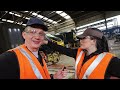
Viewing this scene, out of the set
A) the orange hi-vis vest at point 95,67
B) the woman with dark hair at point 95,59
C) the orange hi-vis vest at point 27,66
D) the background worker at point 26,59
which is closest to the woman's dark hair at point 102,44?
the woman with dark hair at point 95,59

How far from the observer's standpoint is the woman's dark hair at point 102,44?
149cm

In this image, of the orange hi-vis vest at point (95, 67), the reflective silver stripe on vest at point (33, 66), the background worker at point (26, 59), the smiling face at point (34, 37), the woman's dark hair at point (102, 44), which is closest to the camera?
the background worker at point (26, 59)

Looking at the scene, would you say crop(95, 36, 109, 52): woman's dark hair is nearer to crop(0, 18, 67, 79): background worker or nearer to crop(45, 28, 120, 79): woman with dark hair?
crop(45, 28, 120, 79): woman with dark hair

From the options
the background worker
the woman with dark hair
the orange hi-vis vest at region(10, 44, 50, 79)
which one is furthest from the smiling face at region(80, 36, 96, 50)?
the orange hi-vis vest at region(10, 44, 50, 79)

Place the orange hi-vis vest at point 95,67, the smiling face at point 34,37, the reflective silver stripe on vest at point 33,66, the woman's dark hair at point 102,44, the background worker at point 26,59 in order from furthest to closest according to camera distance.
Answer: the woman's dark hair at point 102,44 → the orange hi-vis vest at point 95,67 → the smiling face at point 34,37 → the reflective silver stripe on vest at point 33,66 → the background worker at point 26,59

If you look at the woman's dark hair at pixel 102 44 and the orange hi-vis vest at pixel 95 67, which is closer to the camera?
the orange hi-vis vest at pixel 95 67

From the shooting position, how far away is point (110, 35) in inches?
70.2

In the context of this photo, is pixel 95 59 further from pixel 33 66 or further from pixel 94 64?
pixel 33 66

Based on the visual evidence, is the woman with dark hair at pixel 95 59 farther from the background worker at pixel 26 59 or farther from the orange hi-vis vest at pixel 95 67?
the background worker at pixel 26 59

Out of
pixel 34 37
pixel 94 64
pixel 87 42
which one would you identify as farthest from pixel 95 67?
pixel 34 37

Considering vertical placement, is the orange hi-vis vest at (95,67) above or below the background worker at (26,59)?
below
